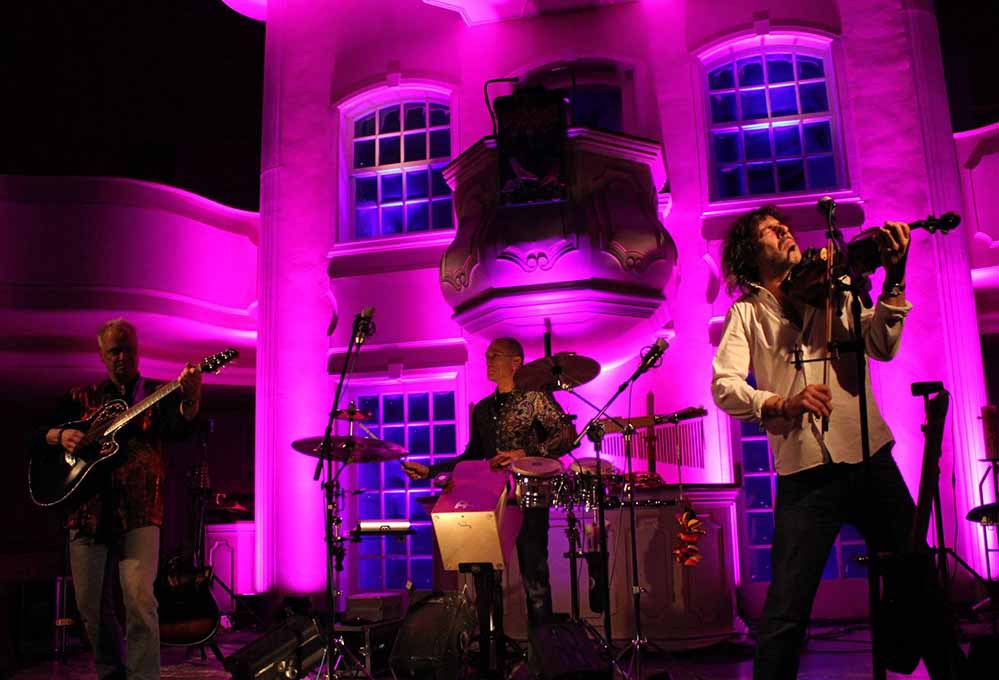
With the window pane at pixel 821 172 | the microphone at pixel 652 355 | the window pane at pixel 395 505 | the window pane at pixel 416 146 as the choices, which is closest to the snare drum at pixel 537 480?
the microphone at pixel 652 355

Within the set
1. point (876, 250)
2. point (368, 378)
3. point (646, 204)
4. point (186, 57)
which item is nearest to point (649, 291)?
point (646, 204)

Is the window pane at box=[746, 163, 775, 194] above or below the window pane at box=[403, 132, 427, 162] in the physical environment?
below

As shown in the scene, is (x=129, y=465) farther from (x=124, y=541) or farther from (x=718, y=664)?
(x=718, y=664)

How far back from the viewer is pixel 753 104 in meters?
9.49

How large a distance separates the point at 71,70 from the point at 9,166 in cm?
202

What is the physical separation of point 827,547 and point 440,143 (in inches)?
320

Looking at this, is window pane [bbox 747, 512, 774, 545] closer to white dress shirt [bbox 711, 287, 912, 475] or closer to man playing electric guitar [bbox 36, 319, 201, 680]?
white dress shirt [bbox 711, 287, 912, 475]

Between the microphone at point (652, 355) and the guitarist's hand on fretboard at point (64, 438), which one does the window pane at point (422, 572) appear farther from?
the guitarist's hand on fretboard at point (64, 438)

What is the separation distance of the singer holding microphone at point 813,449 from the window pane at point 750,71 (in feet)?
23.3

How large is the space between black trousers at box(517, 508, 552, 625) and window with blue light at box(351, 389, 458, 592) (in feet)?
13.1

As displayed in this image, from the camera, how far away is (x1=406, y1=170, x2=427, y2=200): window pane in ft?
33.1

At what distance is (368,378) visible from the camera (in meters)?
9.48

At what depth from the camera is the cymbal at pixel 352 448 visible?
17.8 ft

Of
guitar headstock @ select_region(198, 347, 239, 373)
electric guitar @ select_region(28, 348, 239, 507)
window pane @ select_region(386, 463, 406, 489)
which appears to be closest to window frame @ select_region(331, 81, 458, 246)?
window pane @ select_region(386, 463, 406, 489)
